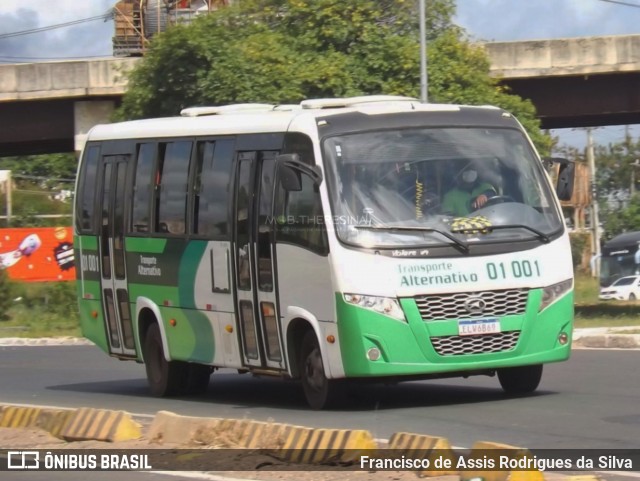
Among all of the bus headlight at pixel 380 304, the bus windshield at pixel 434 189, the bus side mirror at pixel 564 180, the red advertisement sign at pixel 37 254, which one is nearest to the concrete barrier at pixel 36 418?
the bus headlight at pixel 380 304

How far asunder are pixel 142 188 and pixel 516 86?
19.5 meters

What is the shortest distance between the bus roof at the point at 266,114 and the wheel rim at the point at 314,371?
214 centimetres

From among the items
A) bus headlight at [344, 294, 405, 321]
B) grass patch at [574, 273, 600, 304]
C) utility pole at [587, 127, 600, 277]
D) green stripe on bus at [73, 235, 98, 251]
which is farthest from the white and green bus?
utility pole at [587, 127, 600, 277]

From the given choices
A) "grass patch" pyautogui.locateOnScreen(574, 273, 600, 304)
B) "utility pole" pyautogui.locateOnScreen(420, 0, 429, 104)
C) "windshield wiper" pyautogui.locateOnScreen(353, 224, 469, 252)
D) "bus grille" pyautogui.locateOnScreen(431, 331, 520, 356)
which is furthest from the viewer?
"grass patch" pyautogui.locateOnScreen(574, 273, 600, 304)

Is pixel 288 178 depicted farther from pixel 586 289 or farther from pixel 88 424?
pixel 586 289

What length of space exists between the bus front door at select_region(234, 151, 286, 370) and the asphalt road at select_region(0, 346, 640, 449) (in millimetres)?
610

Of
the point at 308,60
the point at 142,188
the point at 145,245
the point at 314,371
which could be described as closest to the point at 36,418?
the point at 314,371

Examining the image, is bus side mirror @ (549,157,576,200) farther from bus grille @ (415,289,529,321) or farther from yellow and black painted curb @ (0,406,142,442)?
yellow and black painted curb @ (0,406,142,442)

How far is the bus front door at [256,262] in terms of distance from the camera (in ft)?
43.0

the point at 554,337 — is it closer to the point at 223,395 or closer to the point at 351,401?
the point at 351,401

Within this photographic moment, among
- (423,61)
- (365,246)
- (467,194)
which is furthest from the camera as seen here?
(423,61)

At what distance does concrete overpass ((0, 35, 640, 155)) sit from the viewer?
32281 mm

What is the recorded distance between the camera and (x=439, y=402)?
42.5 ft

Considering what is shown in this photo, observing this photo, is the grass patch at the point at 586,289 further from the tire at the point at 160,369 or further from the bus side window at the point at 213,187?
the bus side window at the point at 213,187
